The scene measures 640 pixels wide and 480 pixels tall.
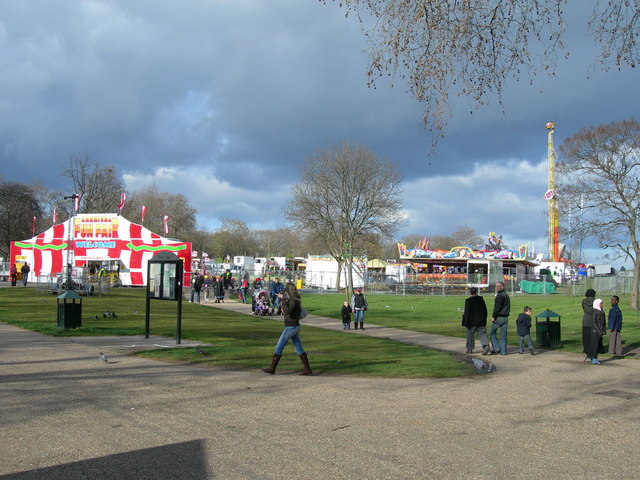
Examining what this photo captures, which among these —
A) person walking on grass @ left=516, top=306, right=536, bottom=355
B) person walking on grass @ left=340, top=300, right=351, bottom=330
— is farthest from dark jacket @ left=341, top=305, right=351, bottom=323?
person walking on grass @ left=516, top=306, right=536, bottom=355

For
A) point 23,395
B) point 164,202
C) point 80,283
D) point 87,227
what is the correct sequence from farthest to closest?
point 164,202, point 87,227, point 80,283, point 23,395

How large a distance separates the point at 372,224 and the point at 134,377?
42.2 m

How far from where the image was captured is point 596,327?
1311cm

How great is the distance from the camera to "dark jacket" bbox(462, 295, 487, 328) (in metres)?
14.2

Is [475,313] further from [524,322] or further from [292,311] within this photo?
[292,311]

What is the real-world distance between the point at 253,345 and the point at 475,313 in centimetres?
532

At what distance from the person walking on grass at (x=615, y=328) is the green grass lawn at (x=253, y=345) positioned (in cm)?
389

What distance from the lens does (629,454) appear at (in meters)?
5.84

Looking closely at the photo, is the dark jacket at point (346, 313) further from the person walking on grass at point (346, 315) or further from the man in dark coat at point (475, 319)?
the man in dark coat at point (475, 319)

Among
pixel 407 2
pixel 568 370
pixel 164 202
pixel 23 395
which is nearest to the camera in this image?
pixel 407 2

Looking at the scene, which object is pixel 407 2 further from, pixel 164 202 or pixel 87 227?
pixel 164 202

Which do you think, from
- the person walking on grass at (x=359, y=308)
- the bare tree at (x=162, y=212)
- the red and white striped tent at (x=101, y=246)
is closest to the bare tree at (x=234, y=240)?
the bare tree at (x=162, y=212)

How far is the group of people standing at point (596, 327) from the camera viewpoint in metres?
13.1

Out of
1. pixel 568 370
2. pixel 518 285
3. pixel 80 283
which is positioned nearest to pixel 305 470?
pixel 568 370
